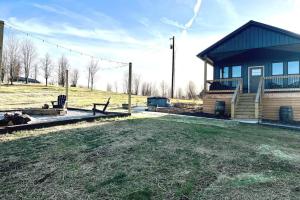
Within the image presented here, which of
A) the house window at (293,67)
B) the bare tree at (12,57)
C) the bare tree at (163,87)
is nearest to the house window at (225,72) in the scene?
the house window at (293,67)

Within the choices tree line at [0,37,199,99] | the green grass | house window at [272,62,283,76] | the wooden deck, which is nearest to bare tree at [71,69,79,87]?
tree line at [0,37,199,99]

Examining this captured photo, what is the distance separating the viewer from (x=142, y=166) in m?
5.30

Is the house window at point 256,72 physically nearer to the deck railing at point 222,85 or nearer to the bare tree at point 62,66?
the deck railing at point 222,85

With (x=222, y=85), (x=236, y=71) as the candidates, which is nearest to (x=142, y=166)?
(x=222, y=85)

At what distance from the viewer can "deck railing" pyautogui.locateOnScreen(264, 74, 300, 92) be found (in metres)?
14.6

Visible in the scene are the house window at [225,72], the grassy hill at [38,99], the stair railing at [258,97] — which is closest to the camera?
the stair railing at [258,97]

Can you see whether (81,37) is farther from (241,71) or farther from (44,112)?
(241,71)

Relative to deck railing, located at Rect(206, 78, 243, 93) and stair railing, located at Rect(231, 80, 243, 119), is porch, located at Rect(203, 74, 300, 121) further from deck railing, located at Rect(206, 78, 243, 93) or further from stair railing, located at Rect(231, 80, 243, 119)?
Result: deck railing, located at Rect(206, 78, 243, 93)

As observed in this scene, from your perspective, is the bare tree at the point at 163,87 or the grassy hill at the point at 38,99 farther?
the bare tree at the point at 163,87

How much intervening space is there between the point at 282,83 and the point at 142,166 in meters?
13.2

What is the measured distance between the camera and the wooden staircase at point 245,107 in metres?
13.9

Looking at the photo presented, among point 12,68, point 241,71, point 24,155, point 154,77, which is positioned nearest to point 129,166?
point 24,155

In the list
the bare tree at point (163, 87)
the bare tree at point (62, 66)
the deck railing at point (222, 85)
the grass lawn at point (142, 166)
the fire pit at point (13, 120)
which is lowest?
the grass lawn at point (142, 166)

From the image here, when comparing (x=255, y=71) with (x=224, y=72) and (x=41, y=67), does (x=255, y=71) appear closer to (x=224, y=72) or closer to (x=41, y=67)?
(x=224, y=72)
